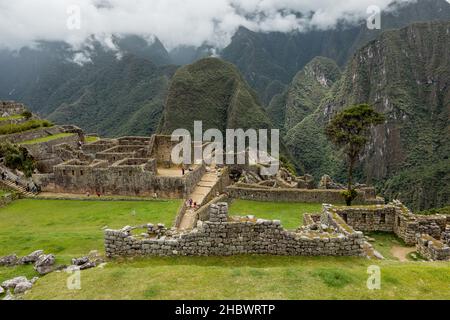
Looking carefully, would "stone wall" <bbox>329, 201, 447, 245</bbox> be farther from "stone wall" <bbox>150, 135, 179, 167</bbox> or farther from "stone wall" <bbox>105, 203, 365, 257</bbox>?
"stone wall" <bbox>150, 135, 179, 167</bbox>

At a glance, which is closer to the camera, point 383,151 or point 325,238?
point 325,238

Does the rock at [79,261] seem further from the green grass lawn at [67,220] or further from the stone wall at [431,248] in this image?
the stone wall at [431,248]

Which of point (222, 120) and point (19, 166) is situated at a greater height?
point (222, 120)

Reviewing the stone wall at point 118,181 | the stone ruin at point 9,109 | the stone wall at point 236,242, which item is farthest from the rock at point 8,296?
the stone ruin at point 9,109

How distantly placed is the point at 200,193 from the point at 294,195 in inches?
266

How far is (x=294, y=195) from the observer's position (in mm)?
27609

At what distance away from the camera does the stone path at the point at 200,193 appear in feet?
69.5

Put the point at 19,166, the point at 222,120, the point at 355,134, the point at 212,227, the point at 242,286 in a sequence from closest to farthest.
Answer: the point at 242,286
the point at 212,227
the point at 355,134
the point at 19,166
the point at 222,120

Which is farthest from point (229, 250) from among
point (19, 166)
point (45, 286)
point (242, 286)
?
point (19, 166)

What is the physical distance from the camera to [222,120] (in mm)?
190125

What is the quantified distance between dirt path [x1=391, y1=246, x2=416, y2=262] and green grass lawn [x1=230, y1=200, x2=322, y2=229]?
8189 mm

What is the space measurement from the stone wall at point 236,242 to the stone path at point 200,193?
369 inches
